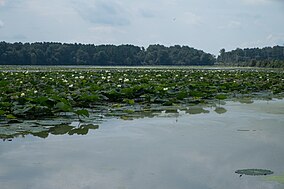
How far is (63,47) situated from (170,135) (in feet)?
181

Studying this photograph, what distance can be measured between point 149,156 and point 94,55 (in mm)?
55642

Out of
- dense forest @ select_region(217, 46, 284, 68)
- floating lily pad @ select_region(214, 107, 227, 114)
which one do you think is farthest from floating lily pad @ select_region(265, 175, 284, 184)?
dense forest @ select_region(217, 46, 284, 68)

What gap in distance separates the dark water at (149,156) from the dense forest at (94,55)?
47703 mm

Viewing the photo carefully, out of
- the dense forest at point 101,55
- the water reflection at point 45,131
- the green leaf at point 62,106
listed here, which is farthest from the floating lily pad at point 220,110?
the dense forest at point 101,55

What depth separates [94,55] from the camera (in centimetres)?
5878

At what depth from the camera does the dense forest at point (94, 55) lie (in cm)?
5175

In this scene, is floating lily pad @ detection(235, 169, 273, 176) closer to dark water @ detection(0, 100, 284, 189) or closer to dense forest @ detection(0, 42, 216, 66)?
dark water @ detection(0, 100, 284, 189)

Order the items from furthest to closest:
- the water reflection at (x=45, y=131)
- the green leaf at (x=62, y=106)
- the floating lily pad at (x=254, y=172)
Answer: the green leaf at (x=62, y=106), the water reflection at (x=45, y=131), the floating lily pad at (x=254, y=172)

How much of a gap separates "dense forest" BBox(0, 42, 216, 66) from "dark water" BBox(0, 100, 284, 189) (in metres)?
47.7

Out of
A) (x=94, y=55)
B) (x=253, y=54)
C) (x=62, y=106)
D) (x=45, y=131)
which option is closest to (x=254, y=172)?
(x=45, y=131)

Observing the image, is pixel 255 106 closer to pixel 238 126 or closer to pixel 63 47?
pixel 238 126

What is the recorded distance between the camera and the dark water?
10.2 feet

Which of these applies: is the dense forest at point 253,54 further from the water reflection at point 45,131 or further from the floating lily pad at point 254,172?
the floating lily pad at point 254,172

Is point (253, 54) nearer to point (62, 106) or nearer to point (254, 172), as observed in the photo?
point (62, 106)
